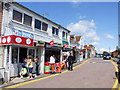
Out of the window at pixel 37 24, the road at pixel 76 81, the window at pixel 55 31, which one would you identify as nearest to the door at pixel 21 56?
the road at pixel 76 81

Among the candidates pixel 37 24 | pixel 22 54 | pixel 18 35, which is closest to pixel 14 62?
pixel 22 54

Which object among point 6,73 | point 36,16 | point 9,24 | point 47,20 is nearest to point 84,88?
point 6,73

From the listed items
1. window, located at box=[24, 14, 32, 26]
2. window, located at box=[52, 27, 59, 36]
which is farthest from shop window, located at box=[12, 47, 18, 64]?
window, located at box=[52, 27, 59, 36]

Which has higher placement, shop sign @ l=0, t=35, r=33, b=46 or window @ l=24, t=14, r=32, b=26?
window @ l=24, t=14, r=32, b=26

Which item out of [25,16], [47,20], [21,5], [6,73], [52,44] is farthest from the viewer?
[47,20]

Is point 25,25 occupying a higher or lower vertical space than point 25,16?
lower

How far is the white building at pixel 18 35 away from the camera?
9.37m

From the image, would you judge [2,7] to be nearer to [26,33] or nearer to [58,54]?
[26,33]

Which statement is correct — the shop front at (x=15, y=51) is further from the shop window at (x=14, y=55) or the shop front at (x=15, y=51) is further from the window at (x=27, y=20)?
the window at (x=27, y=20)

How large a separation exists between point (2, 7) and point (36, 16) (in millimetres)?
4568

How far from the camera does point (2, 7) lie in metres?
9.94

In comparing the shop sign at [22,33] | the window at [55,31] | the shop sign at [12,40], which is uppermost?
the window at [55,31]

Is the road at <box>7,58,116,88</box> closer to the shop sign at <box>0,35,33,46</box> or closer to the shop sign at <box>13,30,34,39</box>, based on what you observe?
the shop sign at <box>0,35,33,46</box>

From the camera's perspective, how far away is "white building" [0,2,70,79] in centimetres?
937
